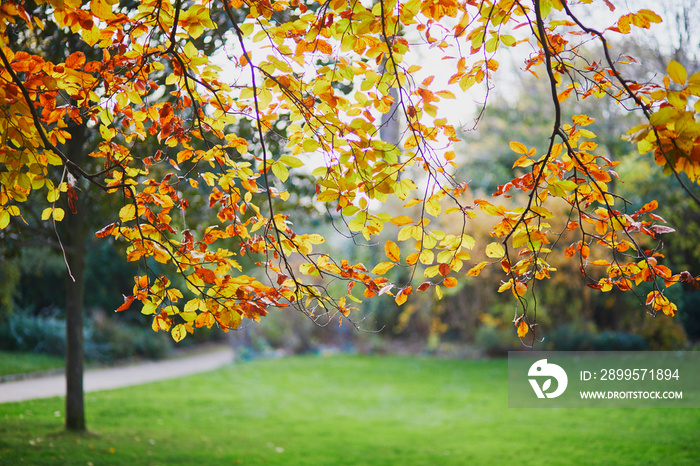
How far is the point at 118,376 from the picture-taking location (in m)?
9.61

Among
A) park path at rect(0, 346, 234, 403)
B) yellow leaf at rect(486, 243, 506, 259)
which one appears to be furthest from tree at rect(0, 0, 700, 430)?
park path at rect(0, 346, 234, 403)

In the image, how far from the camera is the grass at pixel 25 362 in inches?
339

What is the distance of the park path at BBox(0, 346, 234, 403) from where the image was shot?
712cm

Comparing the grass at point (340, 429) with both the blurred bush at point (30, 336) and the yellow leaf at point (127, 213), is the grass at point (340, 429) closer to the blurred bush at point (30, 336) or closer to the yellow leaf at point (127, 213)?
the yellow leaf at point (127, 213)

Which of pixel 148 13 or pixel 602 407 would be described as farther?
pixel 602 407

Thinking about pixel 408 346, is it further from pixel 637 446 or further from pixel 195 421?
pixel 637 446

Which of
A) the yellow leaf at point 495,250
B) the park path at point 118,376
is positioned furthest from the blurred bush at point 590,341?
the yellow leaf at point 495,250

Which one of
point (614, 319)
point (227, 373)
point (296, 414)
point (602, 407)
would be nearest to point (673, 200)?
point (614, 319)

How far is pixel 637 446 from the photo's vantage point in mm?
4750

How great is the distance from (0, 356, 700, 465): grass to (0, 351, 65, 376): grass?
2085mm

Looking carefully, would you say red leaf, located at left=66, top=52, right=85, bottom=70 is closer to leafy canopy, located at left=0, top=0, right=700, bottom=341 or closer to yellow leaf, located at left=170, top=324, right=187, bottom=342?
leafy canopy, located at left=0, top=0, right=700, bottom=341

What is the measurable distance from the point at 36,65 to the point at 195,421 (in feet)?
16.8

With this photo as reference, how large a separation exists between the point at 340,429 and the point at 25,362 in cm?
658

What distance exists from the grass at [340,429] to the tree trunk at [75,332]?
8.9 inches
